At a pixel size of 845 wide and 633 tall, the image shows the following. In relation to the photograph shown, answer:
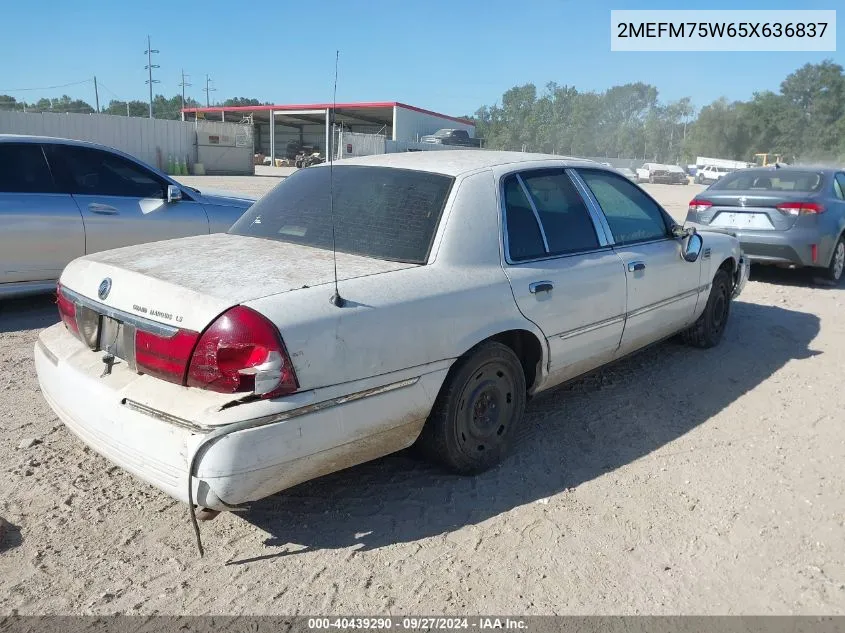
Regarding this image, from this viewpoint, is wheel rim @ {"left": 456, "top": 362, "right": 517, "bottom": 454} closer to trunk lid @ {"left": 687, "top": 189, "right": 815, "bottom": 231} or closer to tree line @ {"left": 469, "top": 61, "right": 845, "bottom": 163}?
trunk lid @ {"left": 687, "top": 189, "right": 815, "bottom": 231}

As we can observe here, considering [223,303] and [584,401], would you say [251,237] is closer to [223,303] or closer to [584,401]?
[223,303]

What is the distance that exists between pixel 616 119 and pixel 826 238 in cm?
8506

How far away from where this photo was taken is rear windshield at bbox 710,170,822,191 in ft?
28.2

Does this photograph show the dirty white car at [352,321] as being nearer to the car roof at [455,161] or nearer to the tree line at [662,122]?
the car roof at [455,161]

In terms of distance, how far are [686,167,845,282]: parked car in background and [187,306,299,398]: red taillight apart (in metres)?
6.35

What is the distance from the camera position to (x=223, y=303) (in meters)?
2.55

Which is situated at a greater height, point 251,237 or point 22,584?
point 251,237

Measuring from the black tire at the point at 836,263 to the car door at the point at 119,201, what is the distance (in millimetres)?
7253

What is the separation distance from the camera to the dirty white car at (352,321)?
2.52m

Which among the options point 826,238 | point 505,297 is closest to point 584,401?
point 505,297

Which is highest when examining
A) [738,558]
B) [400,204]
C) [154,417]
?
[400,204]

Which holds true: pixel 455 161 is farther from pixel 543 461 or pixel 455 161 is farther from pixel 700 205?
pixel 700 205

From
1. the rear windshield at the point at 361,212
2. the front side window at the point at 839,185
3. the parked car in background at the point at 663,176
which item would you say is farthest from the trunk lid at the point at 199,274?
the parked car in background at the point at 663,176

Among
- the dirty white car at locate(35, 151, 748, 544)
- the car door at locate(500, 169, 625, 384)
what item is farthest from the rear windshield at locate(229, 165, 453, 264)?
the car door at locate(500, 169, 625, 384)
